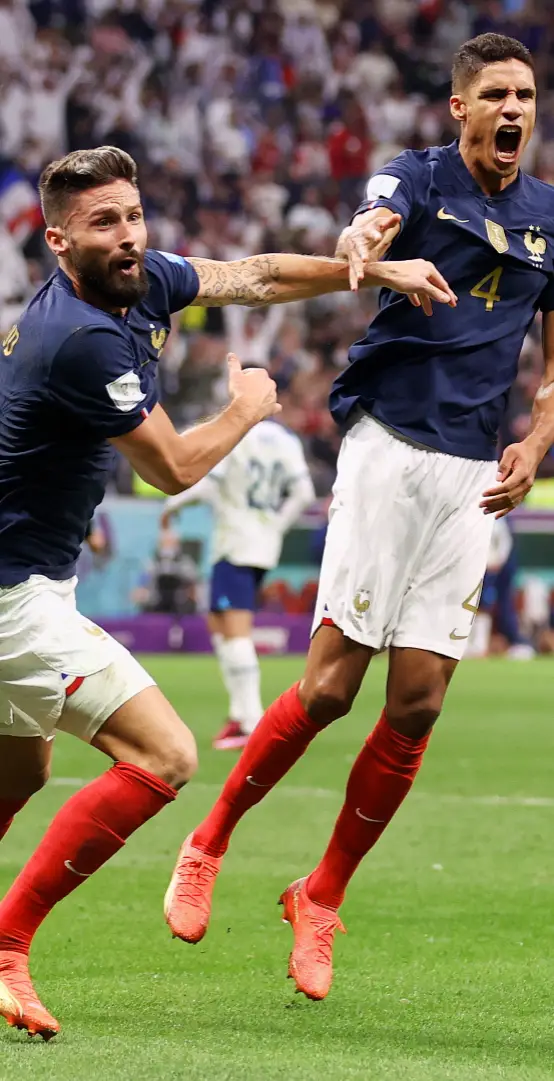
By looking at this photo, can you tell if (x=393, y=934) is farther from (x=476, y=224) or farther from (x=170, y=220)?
(x=170, y=220)

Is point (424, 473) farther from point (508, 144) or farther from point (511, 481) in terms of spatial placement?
point (508, 144)

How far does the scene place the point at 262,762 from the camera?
4969 mm

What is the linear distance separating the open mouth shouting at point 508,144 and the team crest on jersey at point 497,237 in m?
0.19

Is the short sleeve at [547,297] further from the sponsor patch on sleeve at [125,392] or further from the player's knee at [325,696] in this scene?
the sponsor patch on sleeve at [125,392]

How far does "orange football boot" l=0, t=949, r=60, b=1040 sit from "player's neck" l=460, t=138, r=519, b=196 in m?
2.68

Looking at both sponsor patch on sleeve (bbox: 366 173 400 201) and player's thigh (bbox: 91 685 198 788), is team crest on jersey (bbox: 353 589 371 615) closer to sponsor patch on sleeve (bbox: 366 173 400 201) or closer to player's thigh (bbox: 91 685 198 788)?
player's thigh (bbox: 91 685 198 788)

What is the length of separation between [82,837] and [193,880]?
2.64ft

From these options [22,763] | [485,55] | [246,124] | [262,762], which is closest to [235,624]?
[262,762]

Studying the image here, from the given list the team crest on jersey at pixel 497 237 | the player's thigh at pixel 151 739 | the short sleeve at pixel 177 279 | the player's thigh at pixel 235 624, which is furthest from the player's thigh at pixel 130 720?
the player's thigh at pixel 235 624

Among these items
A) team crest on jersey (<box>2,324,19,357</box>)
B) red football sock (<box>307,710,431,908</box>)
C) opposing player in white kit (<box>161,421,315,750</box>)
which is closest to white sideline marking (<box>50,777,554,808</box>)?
opposing player in white kit (<box>161,421,315,750</box>)

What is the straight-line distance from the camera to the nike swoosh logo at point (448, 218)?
4.82 meters

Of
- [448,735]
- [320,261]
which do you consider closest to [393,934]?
[320,261]

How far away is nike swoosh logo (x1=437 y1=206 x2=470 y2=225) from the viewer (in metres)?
4.82

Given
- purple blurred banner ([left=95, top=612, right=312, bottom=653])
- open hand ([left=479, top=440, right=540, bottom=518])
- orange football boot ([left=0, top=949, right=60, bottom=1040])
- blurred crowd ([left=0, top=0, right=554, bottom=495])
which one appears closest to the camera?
orange football boot ([left=0, top=949, right=60, bottom=1040])
